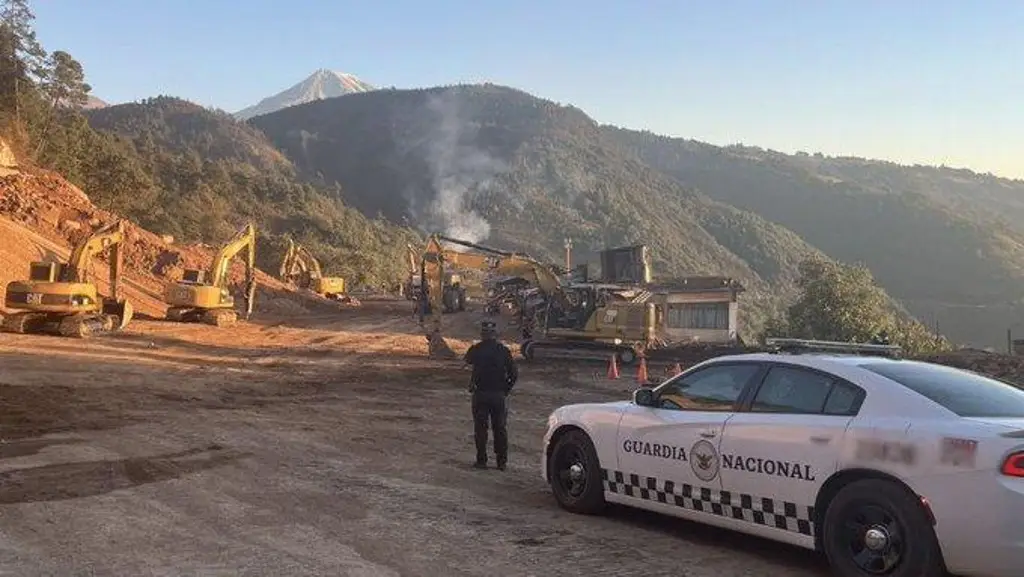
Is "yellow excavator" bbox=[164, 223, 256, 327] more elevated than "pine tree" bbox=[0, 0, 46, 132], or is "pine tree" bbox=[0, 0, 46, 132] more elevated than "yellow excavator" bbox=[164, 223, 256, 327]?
"pine tree" bbox=[0, 0, 46, 132]

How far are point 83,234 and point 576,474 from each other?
37286 mm

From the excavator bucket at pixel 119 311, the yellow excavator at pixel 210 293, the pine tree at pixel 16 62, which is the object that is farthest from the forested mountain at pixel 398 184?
the excavator bucket at pixel 119 311

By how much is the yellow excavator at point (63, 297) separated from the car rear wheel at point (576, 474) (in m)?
21.3

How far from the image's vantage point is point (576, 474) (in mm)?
7762

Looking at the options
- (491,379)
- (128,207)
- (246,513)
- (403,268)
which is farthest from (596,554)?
(403,268)

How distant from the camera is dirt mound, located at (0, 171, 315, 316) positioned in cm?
3750

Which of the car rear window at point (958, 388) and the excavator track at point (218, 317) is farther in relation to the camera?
the excavator track at point (218, 317)

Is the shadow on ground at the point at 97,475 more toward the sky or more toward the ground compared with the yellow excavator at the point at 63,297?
more toward the ground

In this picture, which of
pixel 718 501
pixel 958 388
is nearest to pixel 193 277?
pixel 718 501

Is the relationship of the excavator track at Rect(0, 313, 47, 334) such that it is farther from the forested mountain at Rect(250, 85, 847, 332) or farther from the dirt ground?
the forested mountain at Rect(250, 85, 847, 332)

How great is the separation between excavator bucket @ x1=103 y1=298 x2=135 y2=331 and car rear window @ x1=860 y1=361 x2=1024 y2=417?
2611cm

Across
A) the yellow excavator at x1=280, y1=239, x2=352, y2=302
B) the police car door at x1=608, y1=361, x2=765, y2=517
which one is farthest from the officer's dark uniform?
the yellow excavator at x1=280, y1=239, x2=352, y2=302

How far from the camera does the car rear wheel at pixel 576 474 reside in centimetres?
757

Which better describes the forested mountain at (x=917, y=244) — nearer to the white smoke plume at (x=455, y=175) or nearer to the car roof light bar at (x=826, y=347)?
the white smoke plume at (x=455, y=175)
